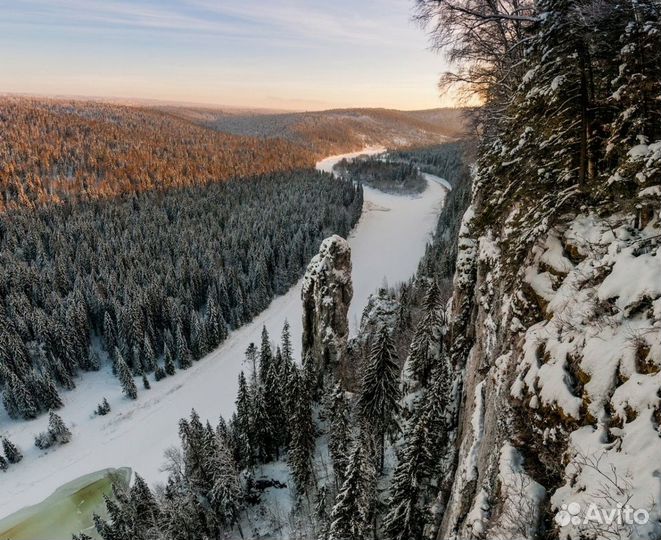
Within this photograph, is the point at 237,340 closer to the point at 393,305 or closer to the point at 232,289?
the point at 232,289

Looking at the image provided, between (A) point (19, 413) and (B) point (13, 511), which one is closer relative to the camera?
A: (B) point (13, 511)

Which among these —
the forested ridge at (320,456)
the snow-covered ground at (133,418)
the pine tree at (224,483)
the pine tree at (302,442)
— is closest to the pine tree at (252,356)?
the snow-covered ground at (133,418)

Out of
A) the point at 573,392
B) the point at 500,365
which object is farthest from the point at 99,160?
the point at 573,392

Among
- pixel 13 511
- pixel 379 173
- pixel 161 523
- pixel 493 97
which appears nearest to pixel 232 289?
pixel 13 511

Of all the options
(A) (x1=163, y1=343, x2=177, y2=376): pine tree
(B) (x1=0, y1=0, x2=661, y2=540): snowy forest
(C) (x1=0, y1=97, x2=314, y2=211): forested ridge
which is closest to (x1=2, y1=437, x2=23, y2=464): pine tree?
(B) (x1=0, y1=0, x2=661, y2=540): snowy forest

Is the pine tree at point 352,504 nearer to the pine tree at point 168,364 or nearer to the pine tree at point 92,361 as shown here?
the pine tree at point 168,364

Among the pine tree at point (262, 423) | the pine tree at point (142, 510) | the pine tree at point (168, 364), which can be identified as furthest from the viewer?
the pine tree at point (168, 364)
